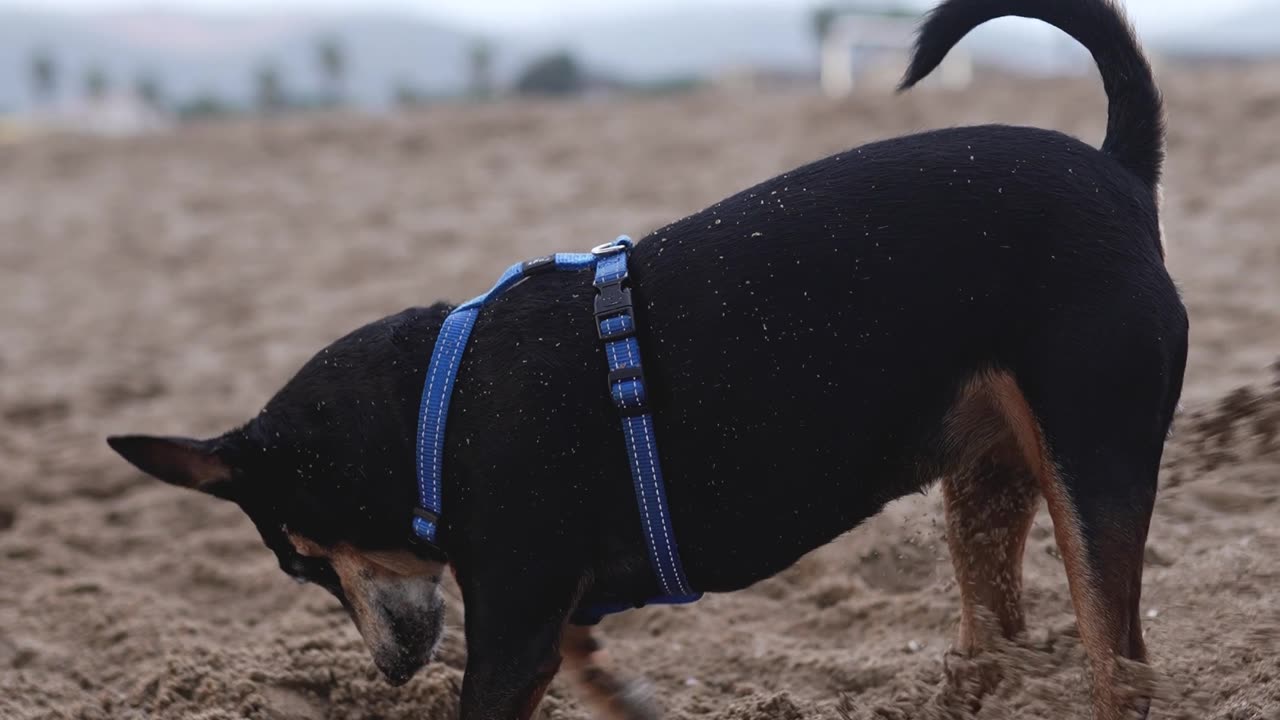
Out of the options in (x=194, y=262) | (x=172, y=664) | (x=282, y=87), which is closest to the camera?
(x=172, y=664)

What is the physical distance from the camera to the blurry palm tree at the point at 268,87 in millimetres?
36344

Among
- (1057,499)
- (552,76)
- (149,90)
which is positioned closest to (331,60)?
(149,90)

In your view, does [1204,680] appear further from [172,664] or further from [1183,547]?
[172,664]

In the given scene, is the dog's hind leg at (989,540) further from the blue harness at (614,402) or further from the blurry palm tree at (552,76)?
the blurry palm tree at (552,76)

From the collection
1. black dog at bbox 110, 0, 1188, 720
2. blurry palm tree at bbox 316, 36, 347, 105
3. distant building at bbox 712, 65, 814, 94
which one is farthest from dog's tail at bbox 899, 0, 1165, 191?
blurry palm tree at bbox 316, 36, 347, 105

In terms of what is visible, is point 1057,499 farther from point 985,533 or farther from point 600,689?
point 600,689

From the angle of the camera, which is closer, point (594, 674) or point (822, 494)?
point (822, 494)

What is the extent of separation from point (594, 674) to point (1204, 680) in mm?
1707

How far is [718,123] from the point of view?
15.2 metres

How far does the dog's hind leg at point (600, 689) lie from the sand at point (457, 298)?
0.26 m

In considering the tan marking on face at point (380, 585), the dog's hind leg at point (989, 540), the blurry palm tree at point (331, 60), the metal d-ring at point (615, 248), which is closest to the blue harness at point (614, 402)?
the metal d-ring at point (615, 248)

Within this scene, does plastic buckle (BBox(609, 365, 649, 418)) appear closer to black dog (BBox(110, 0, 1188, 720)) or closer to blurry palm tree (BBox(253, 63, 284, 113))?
black dog (BBox(110, 0, 1188, 720))

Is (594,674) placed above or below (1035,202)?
below

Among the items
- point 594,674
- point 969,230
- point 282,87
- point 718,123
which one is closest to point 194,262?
point 718,123
